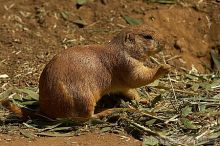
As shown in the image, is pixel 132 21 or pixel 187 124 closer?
pixel 187 124

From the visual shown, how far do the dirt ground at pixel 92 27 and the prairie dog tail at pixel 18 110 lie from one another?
1.23 m

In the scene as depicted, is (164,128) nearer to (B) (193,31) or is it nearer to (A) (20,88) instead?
(A) (20,88)

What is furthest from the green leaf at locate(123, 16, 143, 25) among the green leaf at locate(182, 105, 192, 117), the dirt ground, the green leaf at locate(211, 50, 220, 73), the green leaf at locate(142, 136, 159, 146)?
the green leaf at locate(142, 136, 159, 146)

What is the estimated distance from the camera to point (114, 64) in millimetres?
6406

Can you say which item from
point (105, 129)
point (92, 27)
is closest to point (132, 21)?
point (92, 27)

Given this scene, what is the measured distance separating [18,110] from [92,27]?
272 cm

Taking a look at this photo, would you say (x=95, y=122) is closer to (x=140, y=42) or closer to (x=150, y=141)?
(x=150, y=141)

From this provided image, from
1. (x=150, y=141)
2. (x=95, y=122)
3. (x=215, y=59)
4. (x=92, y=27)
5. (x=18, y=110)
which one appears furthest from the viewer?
(x=92, y=27)

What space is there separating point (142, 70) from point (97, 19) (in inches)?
108

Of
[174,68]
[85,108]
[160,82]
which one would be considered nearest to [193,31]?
[174,68]

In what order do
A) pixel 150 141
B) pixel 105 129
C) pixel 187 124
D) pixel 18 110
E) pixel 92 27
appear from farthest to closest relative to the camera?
pixel 92 27 → pixel 18 110 → pixel 105 129 → pixel 187 124 → pixel 150 141

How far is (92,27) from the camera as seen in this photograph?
29.0 feet

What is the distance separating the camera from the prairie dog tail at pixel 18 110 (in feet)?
20.7

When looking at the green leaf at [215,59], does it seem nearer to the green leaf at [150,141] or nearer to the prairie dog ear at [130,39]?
the prairie dog ear at [130,39]
